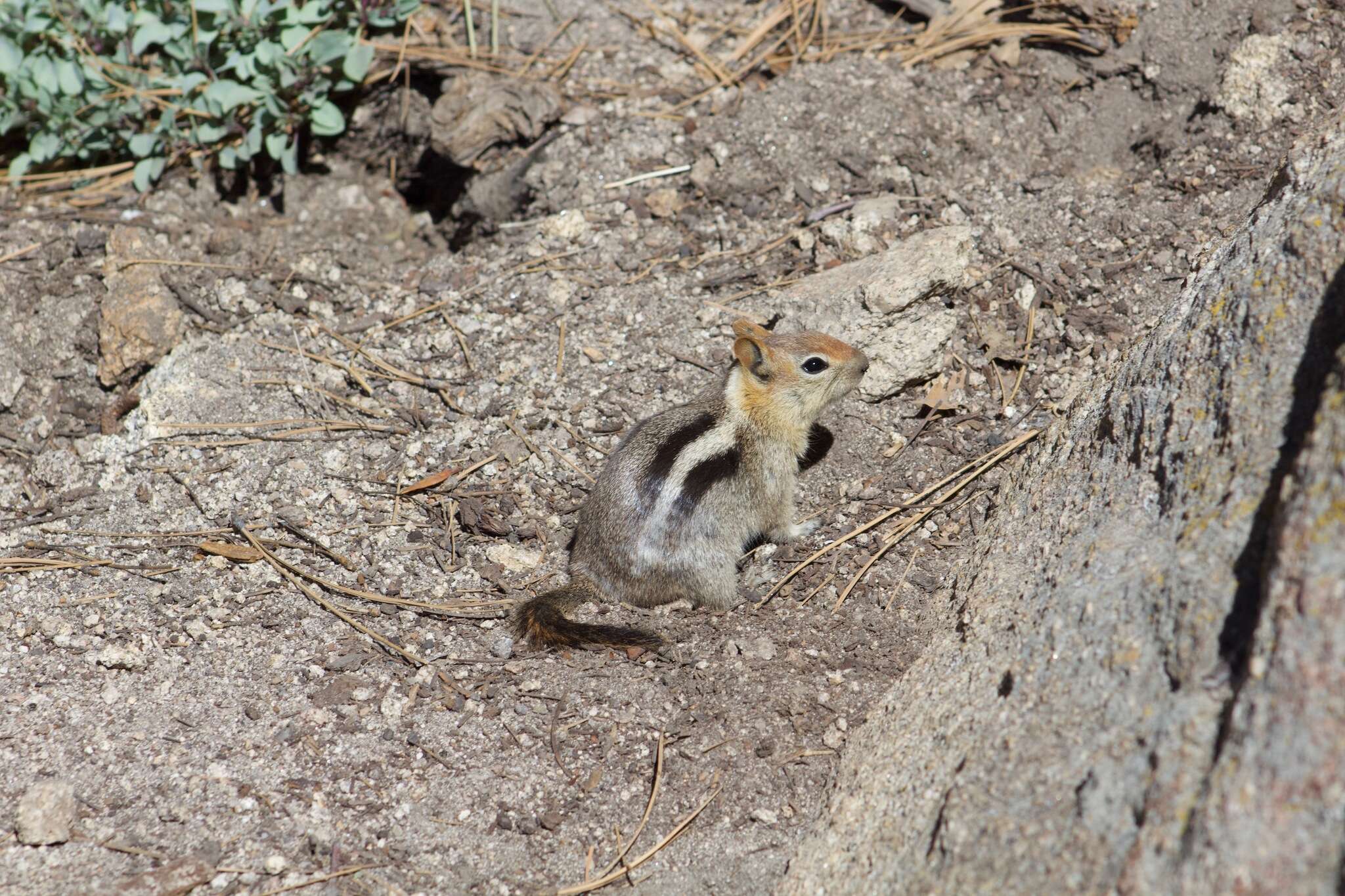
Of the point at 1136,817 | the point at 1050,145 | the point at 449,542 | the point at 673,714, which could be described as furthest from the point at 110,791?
the point at 1050,145

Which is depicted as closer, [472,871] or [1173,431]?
[1173,431]

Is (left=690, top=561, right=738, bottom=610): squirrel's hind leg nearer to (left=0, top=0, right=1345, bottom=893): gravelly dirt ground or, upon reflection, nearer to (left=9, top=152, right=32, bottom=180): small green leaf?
(left=0, top=0, right=1345, bottom=893): gravelly dirt ground

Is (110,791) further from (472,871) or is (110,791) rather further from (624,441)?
(624,441)

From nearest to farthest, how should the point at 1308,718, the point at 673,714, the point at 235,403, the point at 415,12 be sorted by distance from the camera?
1. the point at 1308,718
2. the point at 673,714
3. the point at 235,403
4. the point at 415,12

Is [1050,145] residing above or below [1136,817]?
above

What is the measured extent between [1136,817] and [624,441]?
238 cm

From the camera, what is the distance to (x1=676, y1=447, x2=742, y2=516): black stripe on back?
12.4 feet

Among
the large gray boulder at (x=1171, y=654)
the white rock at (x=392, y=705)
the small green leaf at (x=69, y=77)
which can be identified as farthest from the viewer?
the small green leaf at (x=69, y=77)

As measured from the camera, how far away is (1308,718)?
1822 mm

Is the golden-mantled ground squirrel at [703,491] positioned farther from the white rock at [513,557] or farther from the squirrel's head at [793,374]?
the white rock at [513,557]

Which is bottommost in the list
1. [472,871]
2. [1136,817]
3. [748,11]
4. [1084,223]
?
[472,871]

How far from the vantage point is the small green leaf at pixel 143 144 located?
503 cm

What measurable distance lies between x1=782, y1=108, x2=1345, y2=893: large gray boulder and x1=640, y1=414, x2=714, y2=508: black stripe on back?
1191mm

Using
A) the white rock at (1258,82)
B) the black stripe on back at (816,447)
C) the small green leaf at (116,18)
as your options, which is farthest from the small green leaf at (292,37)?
the white rock at (1258,82)
